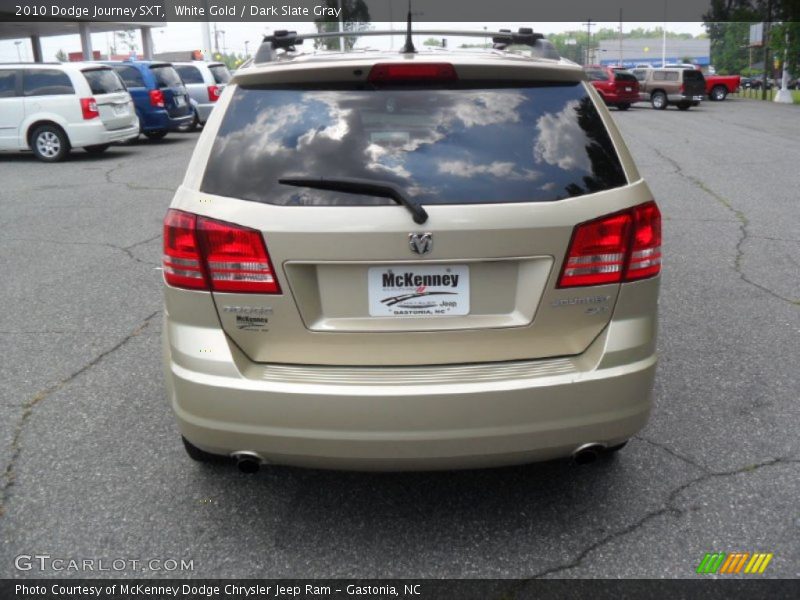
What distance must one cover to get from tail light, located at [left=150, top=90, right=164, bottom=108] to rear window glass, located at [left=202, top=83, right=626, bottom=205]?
1680 cm

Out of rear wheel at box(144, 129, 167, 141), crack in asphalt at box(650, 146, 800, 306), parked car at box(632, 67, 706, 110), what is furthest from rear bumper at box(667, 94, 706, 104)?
rear wheel at box(144, 129, 167, 141)

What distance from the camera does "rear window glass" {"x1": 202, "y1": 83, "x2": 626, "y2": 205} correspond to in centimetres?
270

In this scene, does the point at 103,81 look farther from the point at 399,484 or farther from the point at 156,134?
the point at 399,484

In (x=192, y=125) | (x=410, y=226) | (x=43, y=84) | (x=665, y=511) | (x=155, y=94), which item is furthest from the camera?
(x=192, y=125)

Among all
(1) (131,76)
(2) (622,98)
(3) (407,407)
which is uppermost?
(1) (131,76)

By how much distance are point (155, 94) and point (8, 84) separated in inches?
148

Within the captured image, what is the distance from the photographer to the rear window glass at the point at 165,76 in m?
19.1

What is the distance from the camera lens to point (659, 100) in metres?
36.7

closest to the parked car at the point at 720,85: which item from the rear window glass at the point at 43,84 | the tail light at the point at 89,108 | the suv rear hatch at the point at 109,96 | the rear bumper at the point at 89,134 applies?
the suv rear hatch at the point at 109,96

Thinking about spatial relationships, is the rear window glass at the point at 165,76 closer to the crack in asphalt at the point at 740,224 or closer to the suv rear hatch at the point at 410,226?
the crack in asphalt at the point at 740,224

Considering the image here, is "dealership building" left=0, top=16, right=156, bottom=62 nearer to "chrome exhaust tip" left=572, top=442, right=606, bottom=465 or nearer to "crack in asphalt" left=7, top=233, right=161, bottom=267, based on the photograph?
"crack in asphalt" left=7, top=233, right=161, bottom=267

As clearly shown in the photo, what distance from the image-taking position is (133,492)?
337 cm

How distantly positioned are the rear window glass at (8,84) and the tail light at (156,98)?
3.65m

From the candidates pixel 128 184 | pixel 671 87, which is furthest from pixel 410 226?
pixel 671 87
